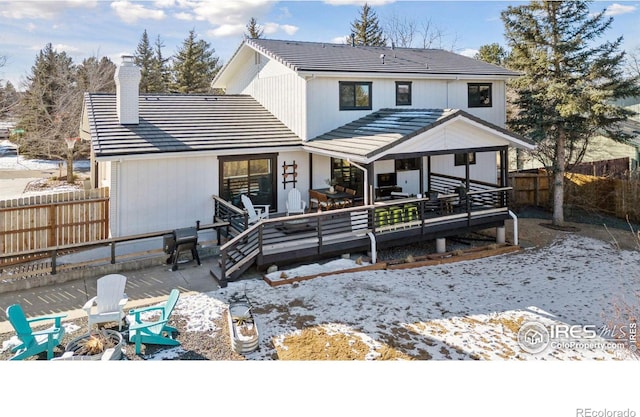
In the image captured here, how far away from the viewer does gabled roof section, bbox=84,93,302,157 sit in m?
8.92

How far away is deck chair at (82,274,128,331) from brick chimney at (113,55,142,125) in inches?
196

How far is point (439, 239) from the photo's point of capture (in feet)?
32.6

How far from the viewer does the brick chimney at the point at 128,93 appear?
31.7 ft

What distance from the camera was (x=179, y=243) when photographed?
26.3ft

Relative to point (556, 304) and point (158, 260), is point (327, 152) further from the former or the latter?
point (556, 304)

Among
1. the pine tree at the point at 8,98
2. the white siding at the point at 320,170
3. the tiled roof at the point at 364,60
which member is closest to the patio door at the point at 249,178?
the white siding at the point at 320,170

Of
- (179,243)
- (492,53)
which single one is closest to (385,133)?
(179,243)

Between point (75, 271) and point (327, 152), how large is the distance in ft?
17.8

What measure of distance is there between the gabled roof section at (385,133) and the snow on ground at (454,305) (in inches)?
95.5

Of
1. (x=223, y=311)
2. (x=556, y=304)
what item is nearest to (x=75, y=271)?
(x=223, y=311)

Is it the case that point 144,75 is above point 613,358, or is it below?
above

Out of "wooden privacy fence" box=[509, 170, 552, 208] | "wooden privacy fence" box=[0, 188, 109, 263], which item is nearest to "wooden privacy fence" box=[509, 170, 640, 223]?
"wooden privacy fence" box=[509, 170, 552, 208]

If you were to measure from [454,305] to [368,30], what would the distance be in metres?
25.6

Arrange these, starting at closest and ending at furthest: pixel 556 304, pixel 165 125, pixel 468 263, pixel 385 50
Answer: pixel 556 304 → pixel 468 263 → pixel 165 125 → pixel 385 50
